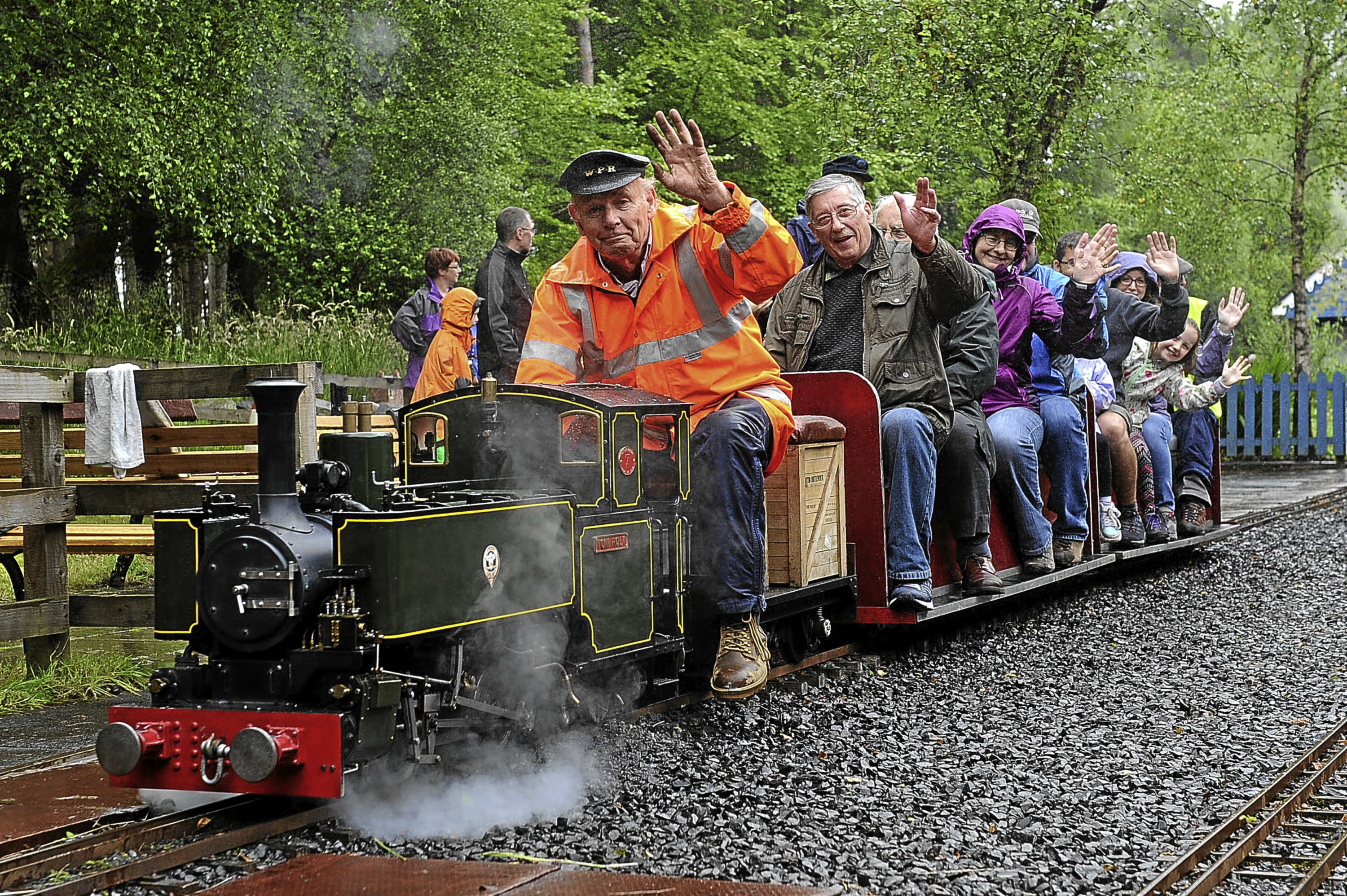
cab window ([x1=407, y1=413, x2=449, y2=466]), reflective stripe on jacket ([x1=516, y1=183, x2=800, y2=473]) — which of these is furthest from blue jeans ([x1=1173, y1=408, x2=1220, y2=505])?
cab window ([x1=407, y1=413, x2=449, y2=466])

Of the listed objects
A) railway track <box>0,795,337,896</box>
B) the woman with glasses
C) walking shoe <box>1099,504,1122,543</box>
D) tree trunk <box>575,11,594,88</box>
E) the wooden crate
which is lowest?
railway track <box>0,795,337,896</box>

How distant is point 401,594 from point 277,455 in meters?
0.64

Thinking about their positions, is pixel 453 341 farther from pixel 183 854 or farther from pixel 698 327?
pixel 183 854

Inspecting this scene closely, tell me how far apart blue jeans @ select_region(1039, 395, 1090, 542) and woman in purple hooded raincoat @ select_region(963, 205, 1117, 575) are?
154 mm

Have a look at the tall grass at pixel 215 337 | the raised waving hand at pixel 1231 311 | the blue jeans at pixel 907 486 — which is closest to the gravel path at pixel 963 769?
the blue jeans at pixel 907 486

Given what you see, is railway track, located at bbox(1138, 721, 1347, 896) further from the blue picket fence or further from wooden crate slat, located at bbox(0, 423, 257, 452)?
the blue picket fence

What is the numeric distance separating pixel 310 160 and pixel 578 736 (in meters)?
15.8

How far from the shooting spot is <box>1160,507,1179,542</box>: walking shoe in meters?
10.6

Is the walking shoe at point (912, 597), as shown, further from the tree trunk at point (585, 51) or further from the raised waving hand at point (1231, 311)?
the tree trunk at point (585, 51)

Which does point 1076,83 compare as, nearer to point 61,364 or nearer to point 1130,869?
point 61,364

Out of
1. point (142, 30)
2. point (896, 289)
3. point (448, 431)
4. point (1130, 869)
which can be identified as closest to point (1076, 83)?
point (896, 289)

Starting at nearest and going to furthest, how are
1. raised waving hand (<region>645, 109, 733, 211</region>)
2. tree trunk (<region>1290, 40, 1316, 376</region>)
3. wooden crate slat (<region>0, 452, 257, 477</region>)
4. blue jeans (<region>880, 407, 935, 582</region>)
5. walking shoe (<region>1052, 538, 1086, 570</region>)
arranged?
raised waving hand (<region>645, 109, 733, 211</region>) < blue jeans (<region>880, 407, 935, 582</region>) < wooden crate slat (<region>0, 452, 257, 477</region>) < walking shoe (<region>1052, 538, 1086, 570</region>) < tree trunk (<region>1290, 40, 1316, 376</region>)

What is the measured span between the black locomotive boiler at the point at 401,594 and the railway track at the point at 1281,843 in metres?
2.14

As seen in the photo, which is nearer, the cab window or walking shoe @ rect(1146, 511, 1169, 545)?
the cab window
